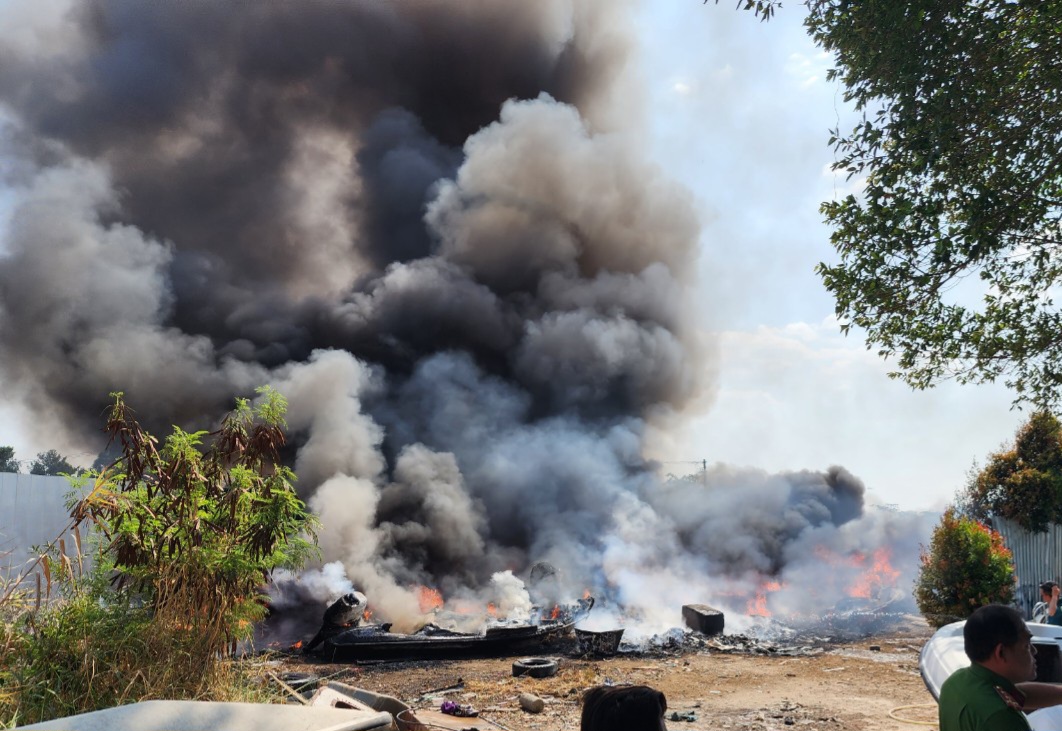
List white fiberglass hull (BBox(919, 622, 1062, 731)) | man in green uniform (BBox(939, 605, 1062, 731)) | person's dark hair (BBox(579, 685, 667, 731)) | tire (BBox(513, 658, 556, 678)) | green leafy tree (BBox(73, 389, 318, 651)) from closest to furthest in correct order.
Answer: person's dark hair (BBox(579, 685, 667, 731)) → man in green uniform (BBox(939, 605, 1062, 731)) → white fiberglass hull (BBox(919, 622, 1062, 731)) → green leafy tree (BBox(73, 389, 318, 651)) → tire (BBox(513, 658, 556, 678))

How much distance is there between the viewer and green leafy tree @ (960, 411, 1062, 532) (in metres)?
14.6

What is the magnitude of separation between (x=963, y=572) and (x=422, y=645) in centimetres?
1023

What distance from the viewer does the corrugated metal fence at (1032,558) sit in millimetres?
14047

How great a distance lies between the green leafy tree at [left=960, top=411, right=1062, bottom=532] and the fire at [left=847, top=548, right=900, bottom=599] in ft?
31.4

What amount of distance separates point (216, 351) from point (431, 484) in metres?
10.4

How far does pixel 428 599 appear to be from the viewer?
22.5 meters

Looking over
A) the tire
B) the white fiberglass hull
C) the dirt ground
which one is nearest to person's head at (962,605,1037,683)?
the white fiberglass hull

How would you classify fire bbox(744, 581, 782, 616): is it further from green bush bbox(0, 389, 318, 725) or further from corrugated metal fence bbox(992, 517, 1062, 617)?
green bush bbox(0, 389, 318, 725)

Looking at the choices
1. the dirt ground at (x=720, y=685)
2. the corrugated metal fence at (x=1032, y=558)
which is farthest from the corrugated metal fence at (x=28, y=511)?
the corrugated metal fence at (x=1032, y=558)

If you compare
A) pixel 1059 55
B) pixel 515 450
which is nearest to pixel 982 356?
pixel 1059 55

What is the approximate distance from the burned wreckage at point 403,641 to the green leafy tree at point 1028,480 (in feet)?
33.7

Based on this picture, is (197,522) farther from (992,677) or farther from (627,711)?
(992,677)

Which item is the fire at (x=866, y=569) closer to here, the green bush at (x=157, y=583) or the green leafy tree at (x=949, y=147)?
the green leafy tree at (x=949, y=147)

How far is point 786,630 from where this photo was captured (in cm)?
1886
